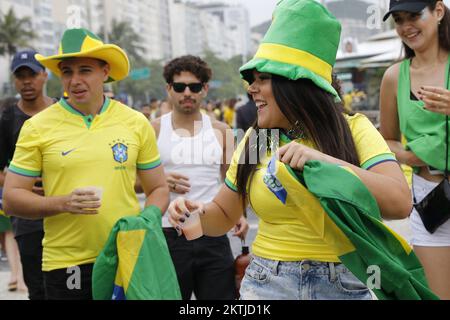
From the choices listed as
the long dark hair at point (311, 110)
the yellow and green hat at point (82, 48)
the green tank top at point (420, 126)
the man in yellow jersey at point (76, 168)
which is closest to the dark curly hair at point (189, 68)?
the yellow and green hat at point (82, 48)

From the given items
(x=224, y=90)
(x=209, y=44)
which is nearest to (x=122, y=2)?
(x=224, y=90)

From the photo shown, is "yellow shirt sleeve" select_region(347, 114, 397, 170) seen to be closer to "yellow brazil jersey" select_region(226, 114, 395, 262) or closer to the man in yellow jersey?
"yellow brazil jersey" select_region(226, 114, 395, 262)

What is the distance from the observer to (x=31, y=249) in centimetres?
509

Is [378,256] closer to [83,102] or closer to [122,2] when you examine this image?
[83,102]

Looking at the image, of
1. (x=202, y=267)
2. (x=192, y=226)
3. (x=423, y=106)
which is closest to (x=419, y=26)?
(x=423, y=106)

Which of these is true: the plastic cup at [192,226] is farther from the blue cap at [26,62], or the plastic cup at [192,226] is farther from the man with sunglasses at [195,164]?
the blue cap at [26,62]

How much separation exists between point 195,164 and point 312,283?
248 centimetres

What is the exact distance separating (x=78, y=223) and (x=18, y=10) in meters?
94.9

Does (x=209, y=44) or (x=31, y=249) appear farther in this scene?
(x=209, y=44)

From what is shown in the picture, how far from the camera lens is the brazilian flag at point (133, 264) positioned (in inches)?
145

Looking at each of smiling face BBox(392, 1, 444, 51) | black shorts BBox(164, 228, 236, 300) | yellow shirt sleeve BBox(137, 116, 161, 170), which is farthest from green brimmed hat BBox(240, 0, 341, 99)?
black shorts BBox(164, 228, 236, 300)

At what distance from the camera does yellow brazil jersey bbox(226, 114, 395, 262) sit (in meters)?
2.62

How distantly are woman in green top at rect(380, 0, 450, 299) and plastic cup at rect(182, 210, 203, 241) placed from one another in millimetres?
1365

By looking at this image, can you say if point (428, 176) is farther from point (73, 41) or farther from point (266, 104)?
point (73, 41)
